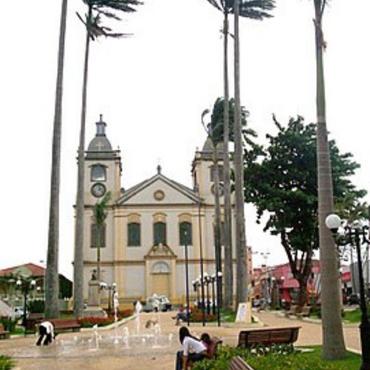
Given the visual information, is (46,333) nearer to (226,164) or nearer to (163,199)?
(226,164)

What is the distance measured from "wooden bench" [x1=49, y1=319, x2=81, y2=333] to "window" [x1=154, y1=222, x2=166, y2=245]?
143ft

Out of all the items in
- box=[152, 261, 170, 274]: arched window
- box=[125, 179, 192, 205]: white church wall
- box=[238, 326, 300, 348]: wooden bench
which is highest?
box=[125, 179, 192, 205]: white church wall

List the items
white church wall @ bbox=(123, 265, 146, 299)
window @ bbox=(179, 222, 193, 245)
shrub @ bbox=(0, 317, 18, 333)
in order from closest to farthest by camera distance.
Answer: shrub @ bbox=(0, 317, 18, 333) → white church wall @ bbox=(123, 265, 146, 299) → window @ bbox=(179, 222, 193, 245)

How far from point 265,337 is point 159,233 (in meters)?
58.7

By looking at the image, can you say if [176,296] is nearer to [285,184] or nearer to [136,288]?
[136,288]

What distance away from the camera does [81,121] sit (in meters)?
34.2

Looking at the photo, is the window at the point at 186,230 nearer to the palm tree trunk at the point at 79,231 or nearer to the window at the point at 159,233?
the window at the point at 159,233

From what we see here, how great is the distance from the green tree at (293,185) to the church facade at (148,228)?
106 feet

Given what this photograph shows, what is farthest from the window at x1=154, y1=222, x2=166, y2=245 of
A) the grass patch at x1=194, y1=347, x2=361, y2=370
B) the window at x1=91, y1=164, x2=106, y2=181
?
the grass patch at x1=194, y1=347, x2=361, y2=370

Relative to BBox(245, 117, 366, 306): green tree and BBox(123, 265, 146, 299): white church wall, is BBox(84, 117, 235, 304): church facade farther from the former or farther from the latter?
BBox(245, 117, 366, 306): green tree

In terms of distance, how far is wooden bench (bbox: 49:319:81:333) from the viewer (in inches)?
1017

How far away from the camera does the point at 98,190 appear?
72.9 metres

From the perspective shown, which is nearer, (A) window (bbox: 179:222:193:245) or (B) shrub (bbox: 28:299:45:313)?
(B) shrub (bbox: 28:299:45:313)

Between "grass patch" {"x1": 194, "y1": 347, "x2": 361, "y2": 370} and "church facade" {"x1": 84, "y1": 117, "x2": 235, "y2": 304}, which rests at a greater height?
"church facade" {"x1": 84, "y1": 117, "x2": 235, "y2": 304}
